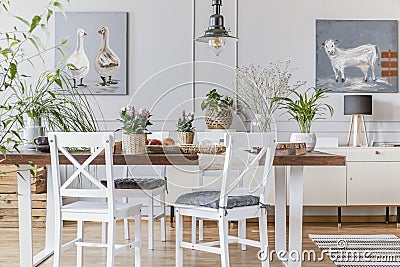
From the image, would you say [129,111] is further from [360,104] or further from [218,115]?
[360,104]

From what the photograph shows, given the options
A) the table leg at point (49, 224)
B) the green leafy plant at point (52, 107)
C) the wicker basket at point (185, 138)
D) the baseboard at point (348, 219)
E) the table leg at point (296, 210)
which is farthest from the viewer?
the baseboard at point (348, 219)

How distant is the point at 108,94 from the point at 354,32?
2473mm

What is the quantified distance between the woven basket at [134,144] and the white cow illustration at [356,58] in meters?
2.94

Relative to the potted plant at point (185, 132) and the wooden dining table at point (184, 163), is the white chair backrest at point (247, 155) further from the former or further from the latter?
the potted plant at point (185, 132)

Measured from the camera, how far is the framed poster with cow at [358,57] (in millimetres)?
5285

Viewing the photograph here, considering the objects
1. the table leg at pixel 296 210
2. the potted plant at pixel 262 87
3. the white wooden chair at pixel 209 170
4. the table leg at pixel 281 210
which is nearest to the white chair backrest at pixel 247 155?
Answer: the table leg at pixel 296 210

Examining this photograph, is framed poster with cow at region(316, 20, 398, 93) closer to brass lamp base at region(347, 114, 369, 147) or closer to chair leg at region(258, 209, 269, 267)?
brass lamp base at region(347, 114, 369, 147)

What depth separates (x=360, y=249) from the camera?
Answer: 3.88 meters

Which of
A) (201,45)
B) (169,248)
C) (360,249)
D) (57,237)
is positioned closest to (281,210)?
(360,249)

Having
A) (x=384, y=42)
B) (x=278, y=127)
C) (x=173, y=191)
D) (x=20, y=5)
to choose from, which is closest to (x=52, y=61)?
(x=20, y=5)

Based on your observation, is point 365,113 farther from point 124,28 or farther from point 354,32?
point 124,28

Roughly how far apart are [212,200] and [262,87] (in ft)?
8.71

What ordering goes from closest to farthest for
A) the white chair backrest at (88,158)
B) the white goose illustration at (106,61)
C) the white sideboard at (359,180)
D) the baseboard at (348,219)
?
1. the white chair backrest at (88,158)
2. the white sideboard at (359,180)
3. the baseboard at (348,219)
4. the white goose illustration at (106,61)

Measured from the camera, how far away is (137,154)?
9.41ft
